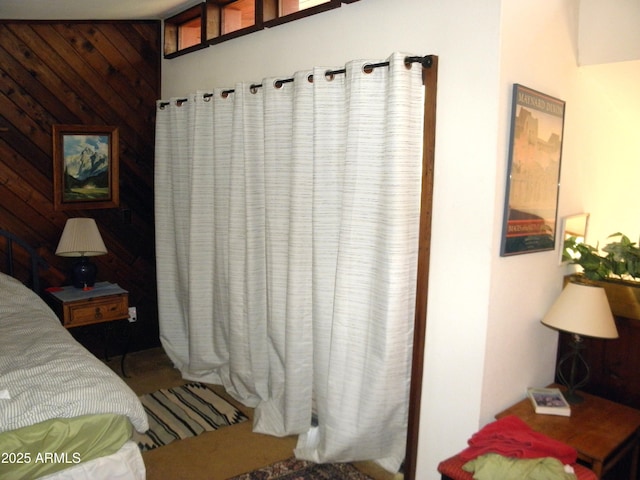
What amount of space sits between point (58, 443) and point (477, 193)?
1798 mm

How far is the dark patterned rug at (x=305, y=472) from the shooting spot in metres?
2.30

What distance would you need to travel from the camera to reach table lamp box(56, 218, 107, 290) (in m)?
3.17

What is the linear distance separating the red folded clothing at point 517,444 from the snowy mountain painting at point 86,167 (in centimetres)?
297

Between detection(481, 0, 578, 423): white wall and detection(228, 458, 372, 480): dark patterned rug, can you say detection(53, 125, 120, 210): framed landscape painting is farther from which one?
detection(481, 0, 578, 423): white wall

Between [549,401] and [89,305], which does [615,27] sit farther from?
[89,305]

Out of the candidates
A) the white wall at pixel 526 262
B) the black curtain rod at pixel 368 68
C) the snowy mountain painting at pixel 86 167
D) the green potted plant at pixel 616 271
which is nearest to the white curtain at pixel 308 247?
the black curtain rod at pixel 368 68

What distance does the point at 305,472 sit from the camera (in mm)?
2342

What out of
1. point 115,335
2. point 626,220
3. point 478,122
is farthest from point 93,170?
point 626,220

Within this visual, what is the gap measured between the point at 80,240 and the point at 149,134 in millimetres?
1014

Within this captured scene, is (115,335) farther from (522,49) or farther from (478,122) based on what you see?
(522,49)

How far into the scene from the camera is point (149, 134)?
12.3 ft

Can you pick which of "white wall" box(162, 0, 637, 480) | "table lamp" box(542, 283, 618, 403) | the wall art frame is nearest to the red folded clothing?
"white wall" box(162, 0, 637, 480)

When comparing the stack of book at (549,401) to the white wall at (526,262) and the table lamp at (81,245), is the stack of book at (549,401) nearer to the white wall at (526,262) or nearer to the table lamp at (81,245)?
the white wall at (526,262)

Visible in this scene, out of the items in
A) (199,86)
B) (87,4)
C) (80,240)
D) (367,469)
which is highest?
(87,4)
